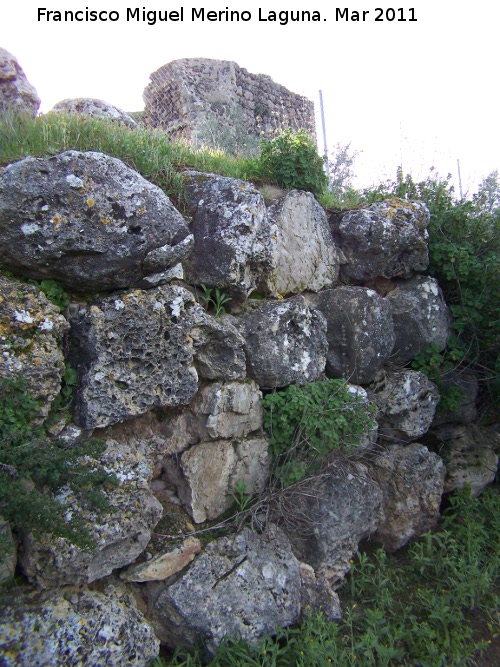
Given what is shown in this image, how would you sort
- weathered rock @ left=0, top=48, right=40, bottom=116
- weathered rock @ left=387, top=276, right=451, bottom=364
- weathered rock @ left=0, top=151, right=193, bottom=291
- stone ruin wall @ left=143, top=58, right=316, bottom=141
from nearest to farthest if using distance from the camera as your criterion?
weathered rock @ left=0, top=151, right=193, bottom=291
weathered rock @ left=0, top=48, right=40, bottom=116
weathered rock @ left=387, top=276, right=451, bottom=364
stone ruin wall @ left=143, top=58, right=316, bottom=141

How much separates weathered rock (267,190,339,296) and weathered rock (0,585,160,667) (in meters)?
2.49

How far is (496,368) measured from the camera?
4.87 metres

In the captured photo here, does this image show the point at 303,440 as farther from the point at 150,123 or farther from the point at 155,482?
the point at 150,123

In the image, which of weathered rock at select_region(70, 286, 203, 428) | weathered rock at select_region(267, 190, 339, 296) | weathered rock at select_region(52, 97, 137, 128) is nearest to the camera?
weathered rock at select_region(70, 286, 203, 428)

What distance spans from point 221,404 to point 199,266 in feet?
3.37

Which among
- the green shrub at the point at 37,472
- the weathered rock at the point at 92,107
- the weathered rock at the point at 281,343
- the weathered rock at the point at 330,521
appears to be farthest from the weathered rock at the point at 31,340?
the weathered rock at the point at 92,107

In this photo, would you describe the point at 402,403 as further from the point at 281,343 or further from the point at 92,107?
the point at 92,107

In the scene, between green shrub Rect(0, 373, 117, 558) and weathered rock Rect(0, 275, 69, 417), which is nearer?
green shrub Rect(0, 373, 117, 558)

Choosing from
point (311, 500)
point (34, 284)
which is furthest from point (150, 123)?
point (311, 500)

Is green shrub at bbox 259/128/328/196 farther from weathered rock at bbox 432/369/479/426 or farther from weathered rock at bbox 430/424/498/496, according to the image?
weathered rock at bbox 430/424/498/496

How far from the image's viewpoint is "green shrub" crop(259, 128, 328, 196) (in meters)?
4.59

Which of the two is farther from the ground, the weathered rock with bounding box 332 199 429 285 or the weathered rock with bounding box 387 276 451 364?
the weathered rock with bounding box 332 199 429 285

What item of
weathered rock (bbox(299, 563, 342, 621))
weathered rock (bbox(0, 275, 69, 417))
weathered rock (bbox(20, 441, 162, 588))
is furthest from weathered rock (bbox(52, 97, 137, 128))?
weathered rock (bbox(299, 563, 342, 621))

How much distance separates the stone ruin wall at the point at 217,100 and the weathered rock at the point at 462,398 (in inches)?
238
